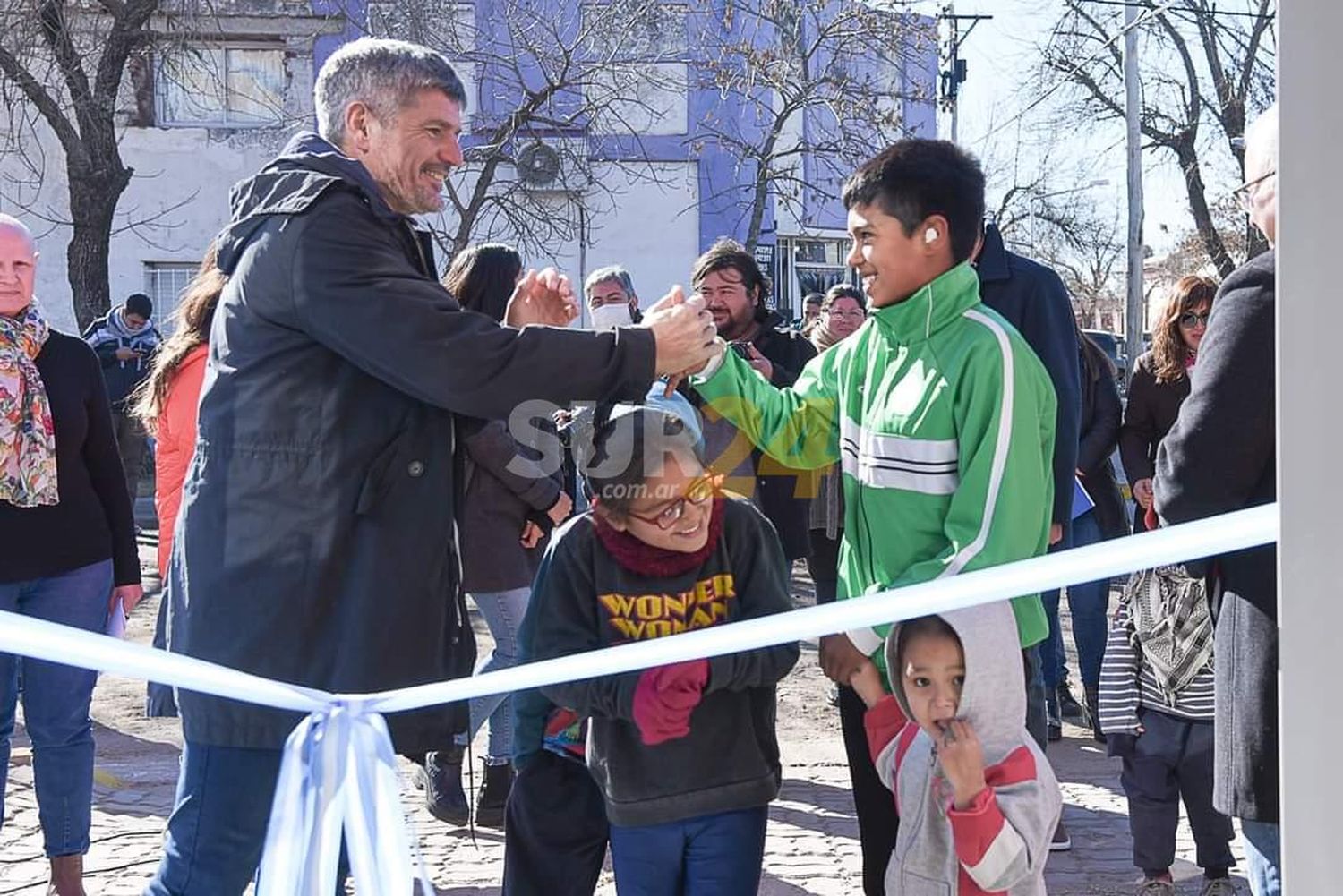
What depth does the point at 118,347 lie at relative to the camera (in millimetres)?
11844

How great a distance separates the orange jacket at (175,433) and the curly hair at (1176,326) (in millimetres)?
3558

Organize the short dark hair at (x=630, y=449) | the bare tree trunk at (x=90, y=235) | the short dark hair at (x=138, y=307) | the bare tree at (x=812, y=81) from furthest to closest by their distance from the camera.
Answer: the bare tree at (x=812, y=81) → the bare tree trunk at (x=90, y=235) → the short dark hair at (x=138, y=307) → the short dark hair at (x=630, y=449)

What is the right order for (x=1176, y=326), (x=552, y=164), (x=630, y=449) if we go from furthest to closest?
(x=552, y=164)
(x=1176, y=326)
(x=630, y=449)

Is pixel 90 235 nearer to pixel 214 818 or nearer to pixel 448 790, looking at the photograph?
pixel 448 790

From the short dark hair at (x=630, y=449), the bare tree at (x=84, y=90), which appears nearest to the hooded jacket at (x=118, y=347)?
the bare tree at (x=84, y=90)

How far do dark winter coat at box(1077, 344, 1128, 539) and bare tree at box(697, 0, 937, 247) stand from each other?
515 inches

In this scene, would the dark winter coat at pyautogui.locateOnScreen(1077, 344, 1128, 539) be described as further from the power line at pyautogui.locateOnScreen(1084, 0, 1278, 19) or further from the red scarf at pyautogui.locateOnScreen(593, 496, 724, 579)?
the power line at pyautogui.locateOnScreen(1084, 0, 1278, 19)

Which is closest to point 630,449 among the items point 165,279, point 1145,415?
point 1145,415

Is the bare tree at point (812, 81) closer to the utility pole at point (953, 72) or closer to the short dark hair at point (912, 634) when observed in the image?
the utility pole at point (953, 72)

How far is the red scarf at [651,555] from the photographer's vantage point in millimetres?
3258

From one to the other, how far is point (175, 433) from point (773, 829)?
91.2 inches

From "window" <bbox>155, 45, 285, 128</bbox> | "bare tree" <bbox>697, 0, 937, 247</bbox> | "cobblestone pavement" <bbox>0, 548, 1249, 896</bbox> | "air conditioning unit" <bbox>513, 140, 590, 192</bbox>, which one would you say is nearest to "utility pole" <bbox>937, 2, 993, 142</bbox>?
"bare tree" <bbox>697, 0, 937, 247</bbox>

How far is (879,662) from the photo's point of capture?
3.07m

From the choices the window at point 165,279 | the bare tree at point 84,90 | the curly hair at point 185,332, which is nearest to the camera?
the curly hair at point 185,332
